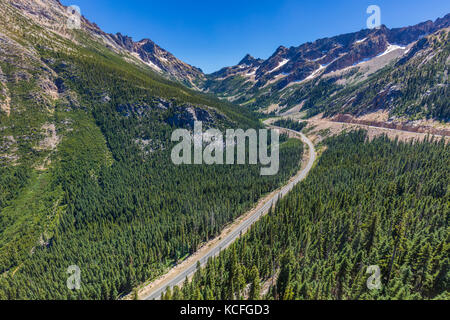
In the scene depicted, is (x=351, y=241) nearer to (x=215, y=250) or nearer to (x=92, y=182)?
(x=215, y=250)

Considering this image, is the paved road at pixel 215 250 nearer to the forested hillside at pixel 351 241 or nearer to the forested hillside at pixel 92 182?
the forested hillside at pixel 351 241

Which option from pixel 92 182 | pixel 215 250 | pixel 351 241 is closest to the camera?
pixel 351 241

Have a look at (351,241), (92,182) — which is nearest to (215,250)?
(351,241)

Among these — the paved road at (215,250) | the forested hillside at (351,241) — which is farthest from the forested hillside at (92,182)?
the forested hillside at (351,241)

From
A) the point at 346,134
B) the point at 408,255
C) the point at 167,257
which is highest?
the point at 346,134

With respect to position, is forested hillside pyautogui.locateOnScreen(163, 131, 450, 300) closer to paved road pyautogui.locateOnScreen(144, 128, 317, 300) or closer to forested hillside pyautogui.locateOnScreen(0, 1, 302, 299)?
paved road pyautogui.locateOnScreen(144, 128, 317, 300)
